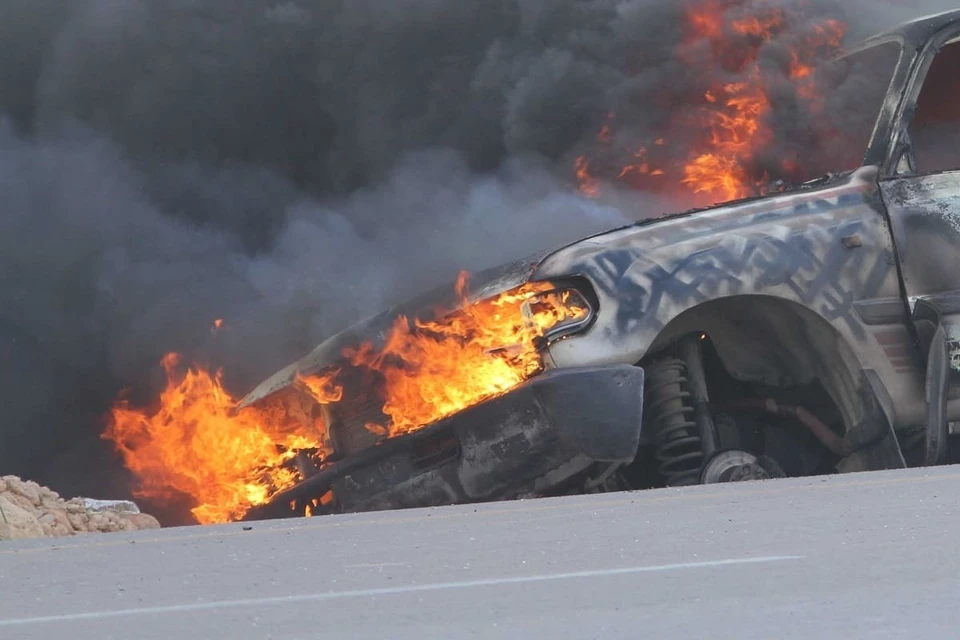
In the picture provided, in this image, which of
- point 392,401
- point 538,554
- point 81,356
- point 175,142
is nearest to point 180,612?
point 538,554

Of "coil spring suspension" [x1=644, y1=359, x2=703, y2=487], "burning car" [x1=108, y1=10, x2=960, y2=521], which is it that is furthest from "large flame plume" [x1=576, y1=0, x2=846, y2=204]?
"coil spring suspension" [x1=644, y1=359, x2=703, y2=487]

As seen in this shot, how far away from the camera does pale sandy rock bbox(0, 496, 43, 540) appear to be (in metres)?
7.08

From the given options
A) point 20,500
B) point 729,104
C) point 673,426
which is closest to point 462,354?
point 673,426

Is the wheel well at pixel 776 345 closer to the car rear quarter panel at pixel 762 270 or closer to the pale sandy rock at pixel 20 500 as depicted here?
the car rear quarter panel at pixel 762 270

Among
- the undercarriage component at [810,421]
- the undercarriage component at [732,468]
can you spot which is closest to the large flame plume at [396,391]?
the undercarriage component at [732,468]

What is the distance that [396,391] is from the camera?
21.8 ft

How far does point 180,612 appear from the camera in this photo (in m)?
3.81

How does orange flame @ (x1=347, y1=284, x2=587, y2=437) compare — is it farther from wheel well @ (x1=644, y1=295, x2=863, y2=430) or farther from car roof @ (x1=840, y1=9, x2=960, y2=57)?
car roof @ (x1=840, y1=9, x2=960, y2=57)

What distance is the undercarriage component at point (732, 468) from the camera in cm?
655

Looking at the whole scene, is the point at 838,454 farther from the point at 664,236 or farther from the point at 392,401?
the point at 392,401

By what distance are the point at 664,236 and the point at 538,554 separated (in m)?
2.27

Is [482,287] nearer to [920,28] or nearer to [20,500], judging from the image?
[920,28]

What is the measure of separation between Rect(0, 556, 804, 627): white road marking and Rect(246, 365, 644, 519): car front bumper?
2.00 metres

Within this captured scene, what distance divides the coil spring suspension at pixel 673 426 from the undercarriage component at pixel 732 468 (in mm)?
53
